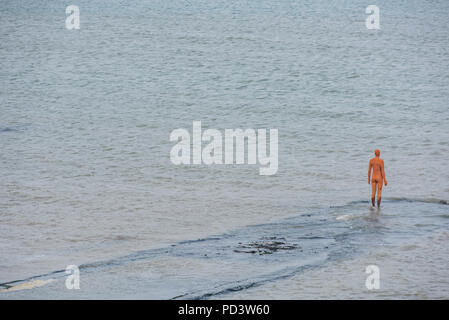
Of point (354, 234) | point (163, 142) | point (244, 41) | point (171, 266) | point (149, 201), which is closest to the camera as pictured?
point (171, 266)

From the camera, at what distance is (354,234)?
19.8 m

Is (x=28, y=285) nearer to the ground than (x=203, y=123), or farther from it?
nearer to the ground

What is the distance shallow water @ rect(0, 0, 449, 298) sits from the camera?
2009cm

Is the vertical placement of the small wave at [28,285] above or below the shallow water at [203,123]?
below

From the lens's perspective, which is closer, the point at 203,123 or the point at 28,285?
the point at 28,285

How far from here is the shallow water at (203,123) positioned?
20.1m

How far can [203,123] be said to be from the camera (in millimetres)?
41438

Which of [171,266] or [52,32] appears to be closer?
[171,266]

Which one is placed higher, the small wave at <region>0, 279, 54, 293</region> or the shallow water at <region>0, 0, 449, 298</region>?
the shallow water at <region>0, 0, 449, 298</region>

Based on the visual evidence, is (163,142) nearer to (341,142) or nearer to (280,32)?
(341,142)

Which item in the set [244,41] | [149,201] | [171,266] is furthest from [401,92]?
[171,266]

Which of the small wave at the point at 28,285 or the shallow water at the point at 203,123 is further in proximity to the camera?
the shallow water at the point at 203,123

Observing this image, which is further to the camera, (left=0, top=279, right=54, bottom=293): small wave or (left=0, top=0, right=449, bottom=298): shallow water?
(left=0, top=0, right=449, bottom=298): shallow water

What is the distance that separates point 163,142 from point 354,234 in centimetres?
1784
